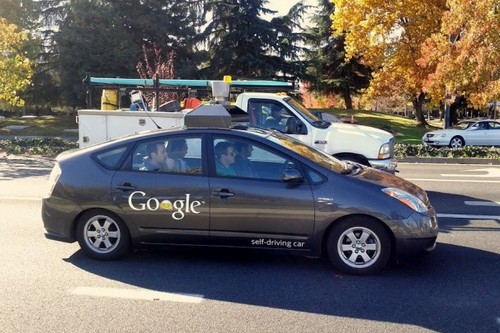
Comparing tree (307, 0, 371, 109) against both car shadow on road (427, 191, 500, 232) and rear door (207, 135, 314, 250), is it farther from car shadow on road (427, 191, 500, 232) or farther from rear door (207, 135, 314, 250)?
rear door (207, 135, 314, 250)

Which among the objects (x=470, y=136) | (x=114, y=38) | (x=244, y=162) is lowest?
(x=470, y=136)

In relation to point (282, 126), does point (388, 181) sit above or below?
below

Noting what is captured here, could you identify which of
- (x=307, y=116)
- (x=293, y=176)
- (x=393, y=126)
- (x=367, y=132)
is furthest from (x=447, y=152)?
(x=393, y=126)

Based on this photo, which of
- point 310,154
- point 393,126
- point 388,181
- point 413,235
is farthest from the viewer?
point 393,126

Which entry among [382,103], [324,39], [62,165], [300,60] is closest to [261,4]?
[300,60]

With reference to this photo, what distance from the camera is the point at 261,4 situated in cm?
3525

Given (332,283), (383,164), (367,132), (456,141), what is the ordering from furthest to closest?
(456,141)
(367,132)
(383,164)
(332,283)

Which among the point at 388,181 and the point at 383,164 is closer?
the point at 388,181

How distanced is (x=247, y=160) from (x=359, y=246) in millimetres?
1405

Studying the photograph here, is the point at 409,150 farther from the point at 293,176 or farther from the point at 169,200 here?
the point at 169,200

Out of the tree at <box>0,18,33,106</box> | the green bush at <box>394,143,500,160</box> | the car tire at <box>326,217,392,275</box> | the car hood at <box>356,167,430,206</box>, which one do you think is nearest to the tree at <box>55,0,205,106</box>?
the tree at <box>0,18,33,106</box>

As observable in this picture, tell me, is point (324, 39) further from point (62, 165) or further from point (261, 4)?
point (62, 165)

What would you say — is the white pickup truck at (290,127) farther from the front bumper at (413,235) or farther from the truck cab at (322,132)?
the front bumper at (413,235)

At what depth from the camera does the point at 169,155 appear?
552cm
